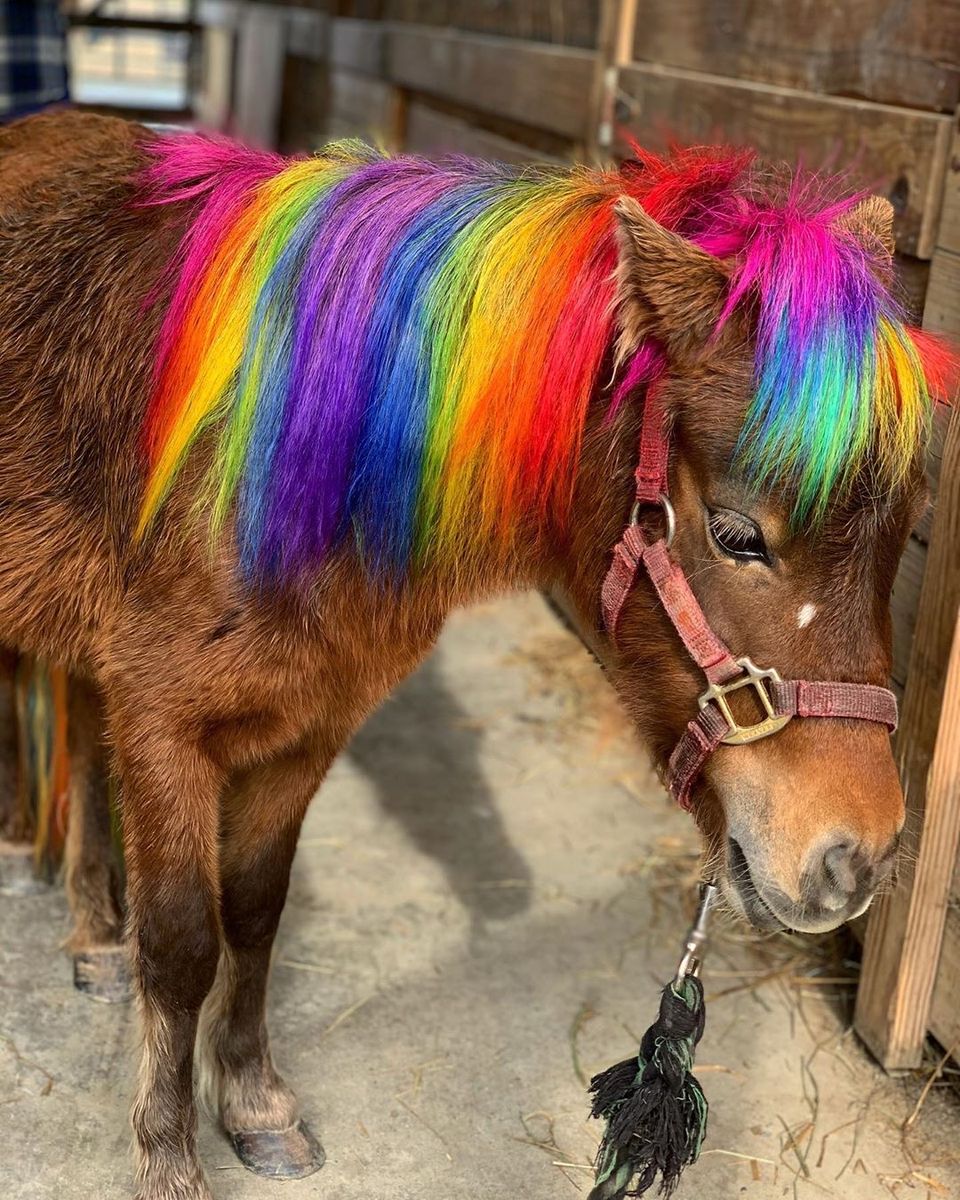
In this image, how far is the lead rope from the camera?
183 cm

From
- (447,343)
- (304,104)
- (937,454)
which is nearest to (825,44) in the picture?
(937,454)

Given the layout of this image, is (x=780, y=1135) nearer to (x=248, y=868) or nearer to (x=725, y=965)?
(x=725, y=965)

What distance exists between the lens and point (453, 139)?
200 inches

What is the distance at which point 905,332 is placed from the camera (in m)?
1.76

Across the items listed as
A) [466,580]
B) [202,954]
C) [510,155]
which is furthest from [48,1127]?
[510,155]

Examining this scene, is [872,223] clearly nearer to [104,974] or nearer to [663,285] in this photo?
[663,285]

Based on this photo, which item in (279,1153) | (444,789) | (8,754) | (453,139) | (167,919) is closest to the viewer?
(167,919)

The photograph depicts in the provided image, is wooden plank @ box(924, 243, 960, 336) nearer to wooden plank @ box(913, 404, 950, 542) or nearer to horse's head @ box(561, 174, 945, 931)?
wooden plank @ box(913, 404, 950, 542)

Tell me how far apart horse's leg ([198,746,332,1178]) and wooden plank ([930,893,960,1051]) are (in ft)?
A: 4.08

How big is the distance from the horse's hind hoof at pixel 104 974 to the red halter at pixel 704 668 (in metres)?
1.49

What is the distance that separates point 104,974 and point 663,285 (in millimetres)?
1914

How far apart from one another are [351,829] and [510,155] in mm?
2386

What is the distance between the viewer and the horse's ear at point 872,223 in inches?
76.1

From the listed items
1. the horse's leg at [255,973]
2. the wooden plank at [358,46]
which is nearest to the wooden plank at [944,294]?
the horse's leg at [255,973]
